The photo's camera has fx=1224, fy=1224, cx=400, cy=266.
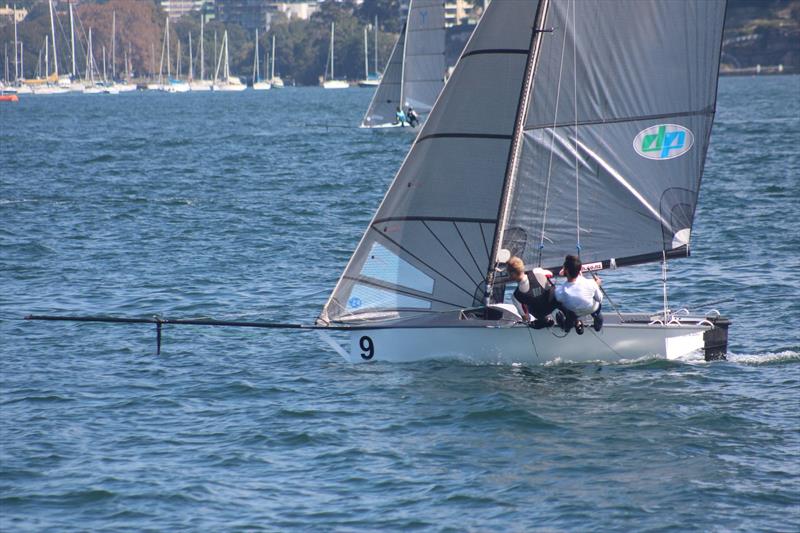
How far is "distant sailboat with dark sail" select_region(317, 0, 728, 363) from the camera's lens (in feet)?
52.5

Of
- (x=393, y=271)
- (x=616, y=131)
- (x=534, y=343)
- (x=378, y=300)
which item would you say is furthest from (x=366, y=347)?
(x=616, y=131)

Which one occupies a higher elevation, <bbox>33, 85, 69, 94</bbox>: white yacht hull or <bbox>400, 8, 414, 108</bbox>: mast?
<bbox>400, 8, 414, 108</bbox>: mast

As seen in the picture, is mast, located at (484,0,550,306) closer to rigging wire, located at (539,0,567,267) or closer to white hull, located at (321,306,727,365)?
rigging wire, located at (539,0,567,267)

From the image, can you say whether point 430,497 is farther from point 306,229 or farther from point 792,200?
point 792,200

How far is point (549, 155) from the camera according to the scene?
1633 cm

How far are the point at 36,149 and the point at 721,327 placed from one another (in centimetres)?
5144

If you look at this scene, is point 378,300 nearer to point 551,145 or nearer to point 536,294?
point 536,294

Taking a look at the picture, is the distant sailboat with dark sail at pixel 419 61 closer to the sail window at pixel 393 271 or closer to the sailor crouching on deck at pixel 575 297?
the sail window at pixel 393 271

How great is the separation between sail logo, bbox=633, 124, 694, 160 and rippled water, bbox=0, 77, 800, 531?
2824mm

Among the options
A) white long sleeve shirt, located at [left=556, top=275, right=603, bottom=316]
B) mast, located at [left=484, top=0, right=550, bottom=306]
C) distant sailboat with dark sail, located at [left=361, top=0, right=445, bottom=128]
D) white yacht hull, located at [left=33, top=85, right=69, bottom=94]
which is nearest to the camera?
white long sleeve shirt, located at [left=556, top=275, right=603, bottom=316]

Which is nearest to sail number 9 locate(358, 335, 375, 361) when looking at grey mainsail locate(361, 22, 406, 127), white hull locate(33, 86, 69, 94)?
grey mainsail locate(361, 22, 406, 127)

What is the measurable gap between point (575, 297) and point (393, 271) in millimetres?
2685

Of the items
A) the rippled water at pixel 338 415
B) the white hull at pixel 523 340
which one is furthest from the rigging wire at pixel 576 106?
the rippled water at pixel 338 415

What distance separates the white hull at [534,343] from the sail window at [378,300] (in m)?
0.47
